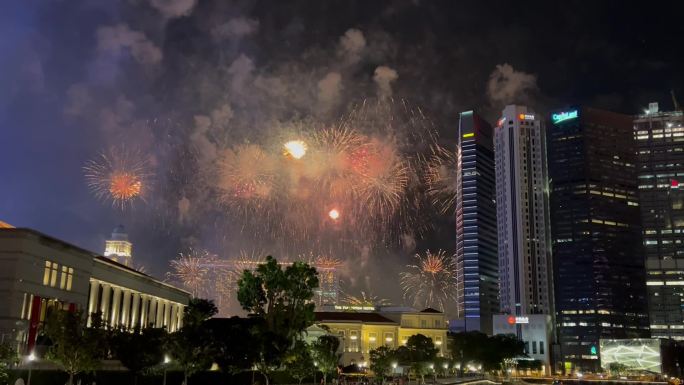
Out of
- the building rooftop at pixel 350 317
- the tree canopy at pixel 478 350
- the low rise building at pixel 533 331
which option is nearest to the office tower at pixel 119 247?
the building rooftop at pixel 350 317

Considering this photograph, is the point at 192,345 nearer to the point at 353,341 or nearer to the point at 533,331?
the point at 353,341

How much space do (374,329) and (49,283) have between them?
3465 inches

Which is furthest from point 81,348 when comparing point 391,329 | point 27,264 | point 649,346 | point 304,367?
point 649,346

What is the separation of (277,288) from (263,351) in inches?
248

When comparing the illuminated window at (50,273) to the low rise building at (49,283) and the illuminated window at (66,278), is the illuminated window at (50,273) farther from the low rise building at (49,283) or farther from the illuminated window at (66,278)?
the illuminated window at (66,278)

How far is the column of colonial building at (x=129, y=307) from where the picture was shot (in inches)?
2724

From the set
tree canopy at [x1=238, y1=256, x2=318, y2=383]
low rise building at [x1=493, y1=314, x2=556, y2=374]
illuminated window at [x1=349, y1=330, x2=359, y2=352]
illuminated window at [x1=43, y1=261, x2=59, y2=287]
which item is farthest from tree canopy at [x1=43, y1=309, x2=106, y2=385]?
low rise building at [x1=493, y1=314, x2=556, y2=374]

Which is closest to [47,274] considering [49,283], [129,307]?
[49,283]

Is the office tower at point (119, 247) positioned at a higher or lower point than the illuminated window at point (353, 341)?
higher

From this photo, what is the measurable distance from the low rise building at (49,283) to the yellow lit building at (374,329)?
185ft

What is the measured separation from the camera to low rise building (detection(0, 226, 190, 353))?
171 feet

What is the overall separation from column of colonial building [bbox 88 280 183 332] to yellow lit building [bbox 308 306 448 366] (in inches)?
1531

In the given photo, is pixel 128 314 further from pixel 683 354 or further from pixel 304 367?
pixel 683 354

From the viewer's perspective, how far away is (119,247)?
148 meters
